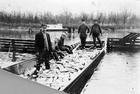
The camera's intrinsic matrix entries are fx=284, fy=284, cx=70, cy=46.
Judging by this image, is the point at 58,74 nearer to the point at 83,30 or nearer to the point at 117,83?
the point at 117,83

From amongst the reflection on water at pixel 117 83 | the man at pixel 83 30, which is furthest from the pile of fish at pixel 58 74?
the man at pixel 83 30

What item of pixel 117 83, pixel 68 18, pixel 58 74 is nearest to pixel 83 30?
pixel 58 74

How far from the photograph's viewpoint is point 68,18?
1.56 metres

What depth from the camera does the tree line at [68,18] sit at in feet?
4.89

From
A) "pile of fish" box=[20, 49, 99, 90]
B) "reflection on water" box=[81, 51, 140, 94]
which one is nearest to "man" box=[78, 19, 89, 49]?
"pile of fish" box=[20, 49, 99, 90]

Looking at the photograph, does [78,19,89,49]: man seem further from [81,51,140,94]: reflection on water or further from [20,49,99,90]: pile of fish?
[81,51,140,94]: reflection on water

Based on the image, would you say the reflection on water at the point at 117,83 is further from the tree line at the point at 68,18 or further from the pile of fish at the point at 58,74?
the tree line at the point at 68,18

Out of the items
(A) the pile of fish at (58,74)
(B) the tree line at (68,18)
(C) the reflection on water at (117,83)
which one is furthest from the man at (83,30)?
(C) the reflection on water at (117,83)

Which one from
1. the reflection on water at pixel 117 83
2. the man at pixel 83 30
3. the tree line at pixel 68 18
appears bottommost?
the reflection on water at pixel 117 83

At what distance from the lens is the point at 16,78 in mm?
941

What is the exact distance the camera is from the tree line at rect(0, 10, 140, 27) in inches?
58.7

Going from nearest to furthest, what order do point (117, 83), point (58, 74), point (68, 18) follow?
point (68, 18)
point (117, 83)
point (58, 74)

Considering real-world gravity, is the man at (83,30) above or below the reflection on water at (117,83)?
above

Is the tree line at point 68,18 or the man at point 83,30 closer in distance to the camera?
the tree line at point 68,18
